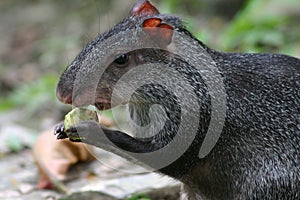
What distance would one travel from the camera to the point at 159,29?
5203 millimetres

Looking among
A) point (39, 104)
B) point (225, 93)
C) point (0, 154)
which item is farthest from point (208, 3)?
point (225, 93)

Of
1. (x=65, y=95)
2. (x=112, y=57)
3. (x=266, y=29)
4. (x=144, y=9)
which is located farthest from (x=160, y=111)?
(x=266, y=29)

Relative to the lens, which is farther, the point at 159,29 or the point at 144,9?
the point at 144,9

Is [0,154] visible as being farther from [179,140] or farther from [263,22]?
[263,22]

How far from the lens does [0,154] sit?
311 inches

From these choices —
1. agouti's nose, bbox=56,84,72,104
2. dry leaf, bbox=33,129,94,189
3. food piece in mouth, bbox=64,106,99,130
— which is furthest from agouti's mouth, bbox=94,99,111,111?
dry leaf, bbox=33,129,94,189

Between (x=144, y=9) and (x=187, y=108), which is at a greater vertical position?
(x=144, y=9)

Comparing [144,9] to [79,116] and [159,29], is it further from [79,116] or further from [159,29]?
[79,116]

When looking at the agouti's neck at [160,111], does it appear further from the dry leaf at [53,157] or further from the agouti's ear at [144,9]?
the dry leaf at [53,157]

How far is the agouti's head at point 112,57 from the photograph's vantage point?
5.06m

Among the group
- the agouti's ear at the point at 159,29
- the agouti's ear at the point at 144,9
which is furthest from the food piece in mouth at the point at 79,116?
the agouti's ear at the point at 144,9

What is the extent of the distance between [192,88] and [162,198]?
5.17 feet

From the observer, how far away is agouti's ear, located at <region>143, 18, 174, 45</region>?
519 centimetres

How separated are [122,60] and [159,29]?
0.35m
